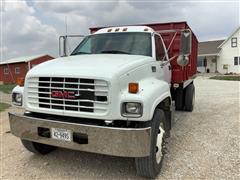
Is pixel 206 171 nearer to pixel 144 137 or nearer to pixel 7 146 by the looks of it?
pixel 144 137

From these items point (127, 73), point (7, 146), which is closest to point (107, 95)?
point (127, 73)

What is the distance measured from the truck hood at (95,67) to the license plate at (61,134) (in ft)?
2.58

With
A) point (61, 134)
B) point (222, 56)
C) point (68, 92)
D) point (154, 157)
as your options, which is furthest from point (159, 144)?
point (222, 56)

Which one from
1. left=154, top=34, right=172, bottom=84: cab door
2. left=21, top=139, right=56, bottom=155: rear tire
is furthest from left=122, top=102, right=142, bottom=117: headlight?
left=21, top=139, right=56, bottom=155: rear tire

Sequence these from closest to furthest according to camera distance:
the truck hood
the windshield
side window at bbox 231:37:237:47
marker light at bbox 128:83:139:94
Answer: marker light at bbox 128:83:139:94 → the truck hood → the windshield → side window at bbox 231:37:237:47

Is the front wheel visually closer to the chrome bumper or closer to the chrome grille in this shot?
the chrome bumper

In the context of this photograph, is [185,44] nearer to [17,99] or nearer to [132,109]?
[132,109]

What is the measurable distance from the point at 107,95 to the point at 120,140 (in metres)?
0.62

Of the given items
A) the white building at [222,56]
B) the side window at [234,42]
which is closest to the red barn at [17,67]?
the white building at [222,56]

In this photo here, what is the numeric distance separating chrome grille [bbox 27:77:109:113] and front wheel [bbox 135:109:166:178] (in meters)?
0.81

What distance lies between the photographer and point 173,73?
23.1 feet

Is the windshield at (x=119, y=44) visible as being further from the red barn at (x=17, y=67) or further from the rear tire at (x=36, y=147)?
the red barn at (x=17, y=67)

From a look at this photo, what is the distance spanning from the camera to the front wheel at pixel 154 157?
4102mm

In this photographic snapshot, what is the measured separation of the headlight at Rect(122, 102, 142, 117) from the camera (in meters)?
3.82
